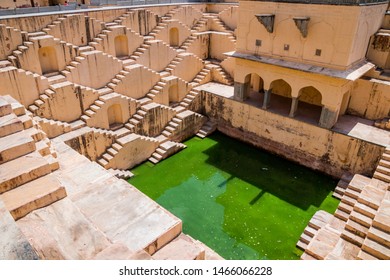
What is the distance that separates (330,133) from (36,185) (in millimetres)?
11633

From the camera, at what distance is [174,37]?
18.6 m

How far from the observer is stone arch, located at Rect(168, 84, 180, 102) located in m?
16.7

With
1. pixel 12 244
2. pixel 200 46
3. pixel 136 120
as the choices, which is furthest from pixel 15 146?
pixel 200 46

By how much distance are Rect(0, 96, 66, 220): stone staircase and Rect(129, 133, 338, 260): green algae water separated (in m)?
5.69

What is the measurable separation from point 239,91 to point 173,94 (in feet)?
12.7

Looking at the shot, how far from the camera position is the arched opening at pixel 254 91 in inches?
615

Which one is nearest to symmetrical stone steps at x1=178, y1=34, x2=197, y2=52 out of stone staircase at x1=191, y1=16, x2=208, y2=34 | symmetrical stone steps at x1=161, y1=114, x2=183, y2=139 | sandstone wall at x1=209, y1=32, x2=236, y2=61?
stone staircase at x1=191, y1=16, x2=208, y2=34

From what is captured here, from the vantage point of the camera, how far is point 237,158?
14492mm

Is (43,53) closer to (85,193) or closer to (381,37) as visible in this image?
(85,193)

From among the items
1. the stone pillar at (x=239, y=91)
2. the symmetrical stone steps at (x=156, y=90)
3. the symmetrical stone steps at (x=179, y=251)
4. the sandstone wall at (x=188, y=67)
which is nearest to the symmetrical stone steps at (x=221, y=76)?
the sandstone wall at (x=188, y=67)

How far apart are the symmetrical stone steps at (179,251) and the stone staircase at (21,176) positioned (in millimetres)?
2198

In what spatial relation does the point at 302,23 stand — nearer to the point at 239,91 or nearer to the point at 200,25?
the point at 239,91

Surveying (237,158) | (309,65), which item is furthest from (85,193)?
(309,65)

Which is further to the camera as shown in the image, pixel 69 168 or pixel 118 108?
pixel 118 108
